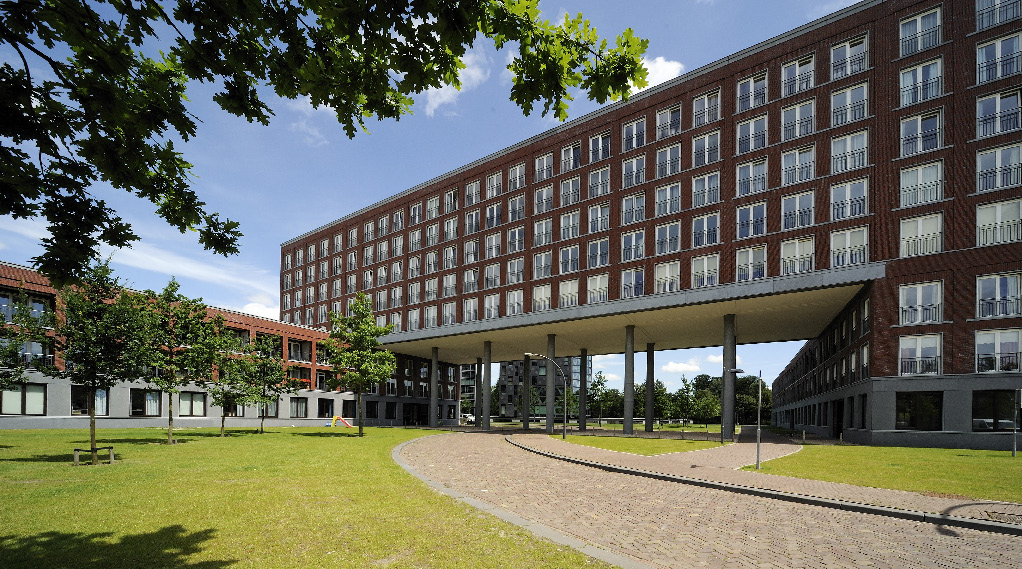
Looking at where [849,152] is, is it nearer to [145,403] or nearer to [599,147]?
[599,147]

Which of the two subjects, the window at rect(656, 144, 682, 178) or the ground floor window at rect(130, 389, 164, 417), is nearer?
the window at rect(656, 144, 682, 178)

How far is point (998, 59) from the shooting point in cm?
3312

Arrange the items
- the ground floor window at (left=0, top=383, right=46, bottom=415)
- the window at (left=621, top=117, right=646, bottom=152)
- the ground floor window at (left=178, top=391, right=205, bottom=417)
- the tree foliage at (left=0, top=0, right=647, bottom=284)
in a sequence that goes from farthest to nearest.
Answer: the ground floor window at (left=178, top=391, right=205, bottom=417), the window at (left=621, top=117, right=646, bottom=152), the ground floor window at (left=0, top=383, right=46, bottom=415), the tree foliage at (left=0, top=0, right=647, bottom=284)

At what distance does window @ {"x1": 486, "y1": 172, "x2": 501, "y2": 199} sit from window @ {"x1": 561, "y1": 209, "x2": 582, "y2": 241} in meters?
9.11

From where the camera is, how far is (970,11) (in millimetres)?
33906

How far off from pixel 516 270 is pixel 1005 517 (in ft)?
148

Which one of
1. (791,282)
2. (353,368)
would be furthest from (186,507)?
(791,282)

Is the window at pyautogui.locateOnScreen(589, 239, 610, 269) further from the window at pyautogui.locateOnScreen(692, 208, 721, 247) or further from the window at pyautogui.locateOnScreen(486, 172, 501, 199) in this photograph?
the window at pyautogui.locateOnScreen(486, 172, 501, 199)

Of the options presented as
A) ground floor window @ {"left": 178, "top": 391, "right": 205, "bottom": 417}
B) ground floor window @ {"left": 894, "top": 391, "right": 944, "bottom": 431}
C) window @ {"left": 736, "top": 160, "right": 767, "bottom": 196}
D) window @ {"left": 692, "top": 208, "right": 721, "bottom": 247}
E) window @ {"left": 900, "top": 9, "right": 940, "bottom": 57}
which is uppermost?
window @ {"left": 900, "top": 9, "right": 940, "bottom": 57}

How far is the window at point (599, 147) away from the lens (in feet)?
164

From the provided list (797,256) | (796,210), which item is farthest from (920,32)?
(797,256)

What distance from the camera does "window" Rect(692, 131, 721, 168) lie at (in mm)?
43031

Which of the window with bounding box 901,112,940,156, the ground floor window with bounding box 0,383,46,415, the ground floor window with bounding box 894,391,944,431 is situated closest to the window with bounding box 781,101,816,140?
the window with bounding box 901,112,940,156

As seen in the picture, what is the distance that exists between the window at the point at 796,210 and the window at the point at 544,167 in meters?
21.1
